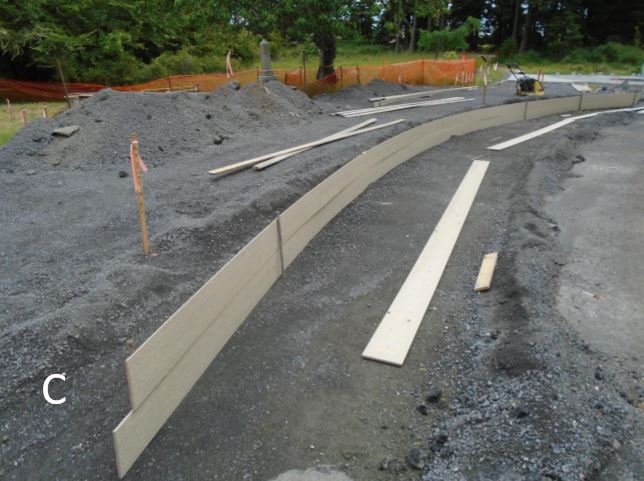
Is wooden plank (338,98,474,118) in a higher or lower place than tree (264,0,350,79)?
lower

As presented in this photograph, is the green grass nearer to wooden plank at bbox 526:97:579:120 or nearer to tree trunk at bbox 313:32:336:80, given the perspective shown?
tree trunk at bbox 313:32:336:80

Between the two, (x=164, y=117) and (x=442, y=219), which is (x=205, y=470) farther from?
(x=164, y=117)

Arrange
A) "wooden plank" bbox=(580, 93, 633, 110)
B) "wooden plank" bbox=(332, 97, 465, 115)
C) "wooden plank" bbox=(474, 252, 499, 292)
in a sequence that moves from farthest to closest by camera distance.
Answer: "wooden plank" bbox=(580, 93, 633, 110) → "wooden plank" bbox=(332, 97, 465, 115) → "wooden plank" bbox=(474, 252, 499, 292)

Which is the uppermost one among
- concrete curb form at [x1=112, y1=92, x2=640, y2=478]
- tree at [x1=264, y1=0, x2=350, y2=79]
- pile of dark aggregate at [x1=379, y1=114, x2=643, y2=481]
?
tree at [x1=264, y1=0, x2=350, y2=79]

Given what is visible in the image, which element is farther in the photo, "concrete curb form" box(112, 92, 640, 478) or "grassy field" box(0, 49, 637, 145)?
"grassy field" box(0, 49, 637, 145)

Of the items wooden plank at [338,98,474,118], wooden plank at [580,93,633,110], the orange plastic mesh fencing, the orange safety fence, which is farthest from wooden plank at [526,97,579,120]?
the orange plastic mesh fencing

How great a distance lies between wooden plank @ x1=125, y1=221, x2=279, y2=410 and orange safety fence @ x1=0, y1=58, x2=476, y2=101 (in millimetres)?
16549

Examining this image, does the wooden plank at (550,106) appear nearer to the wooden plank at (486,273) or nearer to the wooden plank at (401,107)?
the wooden plank at (401,107)

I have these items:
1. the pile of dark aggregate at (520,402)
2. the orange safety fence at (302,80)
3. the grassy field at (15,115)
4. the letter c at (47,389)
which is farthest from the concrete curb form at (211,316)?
the orange safety fence at (302,80)

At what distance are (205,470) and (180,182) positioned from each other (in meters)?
7.18

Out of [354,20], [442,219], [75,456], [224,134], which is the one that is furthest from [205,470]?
[354,20]

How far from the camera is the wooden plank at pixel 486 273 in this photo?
5738mm

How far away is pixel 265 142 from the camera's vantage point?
42.0 ft

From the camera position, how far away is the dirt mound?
36.9 ft
